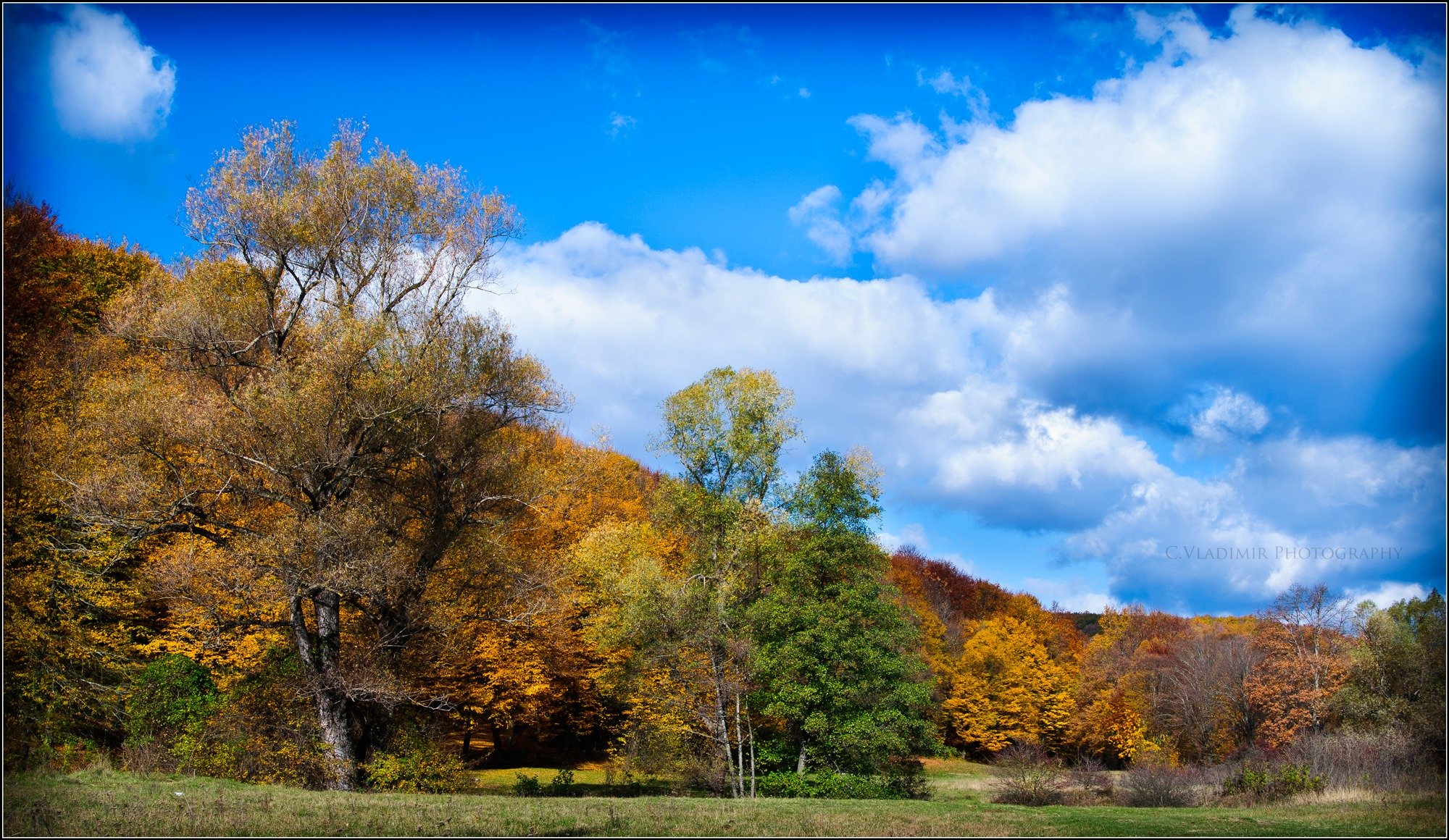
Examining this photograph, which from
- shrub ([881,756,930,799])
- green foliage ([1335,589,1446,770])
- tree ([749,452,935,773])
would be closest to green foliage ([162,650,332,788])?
tree ([749,452,935,773])

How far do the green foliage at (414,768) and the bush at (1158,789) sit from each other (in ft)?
62.3

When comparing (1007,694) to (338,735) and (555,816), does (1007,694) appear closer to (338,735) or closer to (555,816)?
(338,735)

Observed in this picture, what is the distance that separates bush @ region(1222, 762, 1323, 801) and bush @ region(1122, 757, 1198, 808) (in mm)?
1710

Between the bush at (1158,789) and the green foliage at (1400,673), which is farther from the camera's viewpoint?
the green foliage at (1400,673)

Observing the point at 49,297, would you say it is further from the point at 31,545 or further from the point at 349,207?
the point at 349,207

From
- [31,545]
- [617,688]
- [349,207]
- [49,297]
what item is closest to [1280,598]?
[617,688]

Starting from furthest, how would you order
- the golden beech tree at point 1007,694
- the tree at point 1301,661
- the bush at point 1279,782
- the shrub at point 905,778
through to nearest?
the golden beech tree at point 1007,694
the tree at point 1301,661
the shrub at point 905,778
the bush at point 1279,782

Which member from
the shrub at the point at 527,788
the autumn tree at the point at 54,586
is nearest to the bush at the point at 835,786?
the shrub at the point at 527,788

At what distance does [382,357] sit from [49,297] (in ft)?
86.6

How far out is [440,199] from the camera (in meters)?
27.1

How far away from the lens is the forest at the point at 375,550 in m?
22.8

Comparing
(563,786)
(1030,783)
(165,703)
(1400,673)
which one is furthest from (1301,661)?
(165,703)

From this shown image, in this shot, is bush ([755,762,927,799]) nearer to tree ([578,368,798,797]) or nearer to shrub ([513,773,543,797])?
tree ([578,368,798,797])

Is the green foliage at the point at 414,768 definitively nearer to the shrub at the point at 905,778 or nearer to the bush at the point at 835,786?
the bush at the point at 835,786
